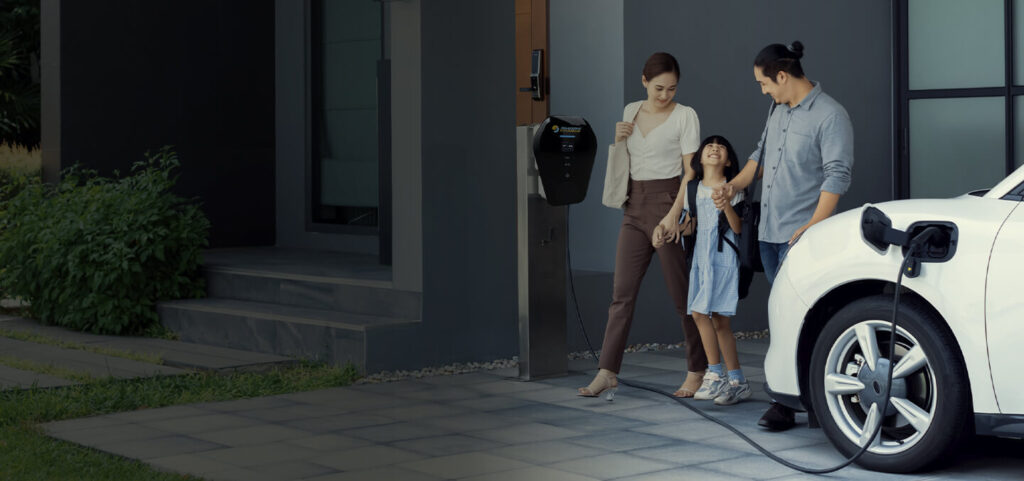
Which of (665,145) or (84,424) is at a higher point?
(665,145)

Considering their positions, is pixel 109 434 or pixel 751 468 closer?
pixel 751 468

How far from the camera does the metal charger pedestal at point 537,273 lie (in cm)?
837

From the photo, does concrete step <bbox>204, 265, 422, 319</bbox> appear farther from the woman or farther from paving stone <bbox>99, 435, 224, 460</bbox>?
paving stone <bbox>99, 435, 224, 460</bbox>

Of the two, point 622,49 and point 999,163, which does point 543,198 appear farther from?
point 999,163

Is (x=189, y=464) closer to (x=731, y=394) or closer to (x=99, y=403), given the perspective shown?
(x=99, y=403)

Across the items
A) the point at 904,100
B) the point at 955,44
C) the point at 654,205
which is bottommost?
the point at 654,205

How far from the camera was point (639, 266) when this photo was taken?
7617 mm

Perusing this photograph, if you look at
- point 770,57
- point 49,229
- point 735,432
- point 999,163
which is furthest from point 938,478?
point 49,229

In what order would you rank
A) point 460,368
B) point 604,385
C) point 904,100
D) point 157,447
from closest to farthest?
point 157,447, point 604,385, point 460,368, point 904,100

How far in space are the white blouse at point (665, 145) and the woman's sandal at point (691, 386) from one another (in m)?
1.12

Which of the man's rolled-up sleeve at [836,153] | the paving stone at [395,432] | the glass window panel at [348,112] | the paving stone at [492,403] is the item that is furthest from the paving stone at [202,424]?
the glass window panel at [348,112]

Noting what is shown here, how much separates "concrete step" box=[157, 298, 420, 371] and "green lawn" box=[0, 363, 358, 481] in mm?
150

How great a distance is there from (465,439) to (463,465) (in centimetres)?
62

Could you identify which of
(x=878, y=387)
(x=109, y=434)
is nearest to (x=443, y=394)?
(x=109, y=434)
